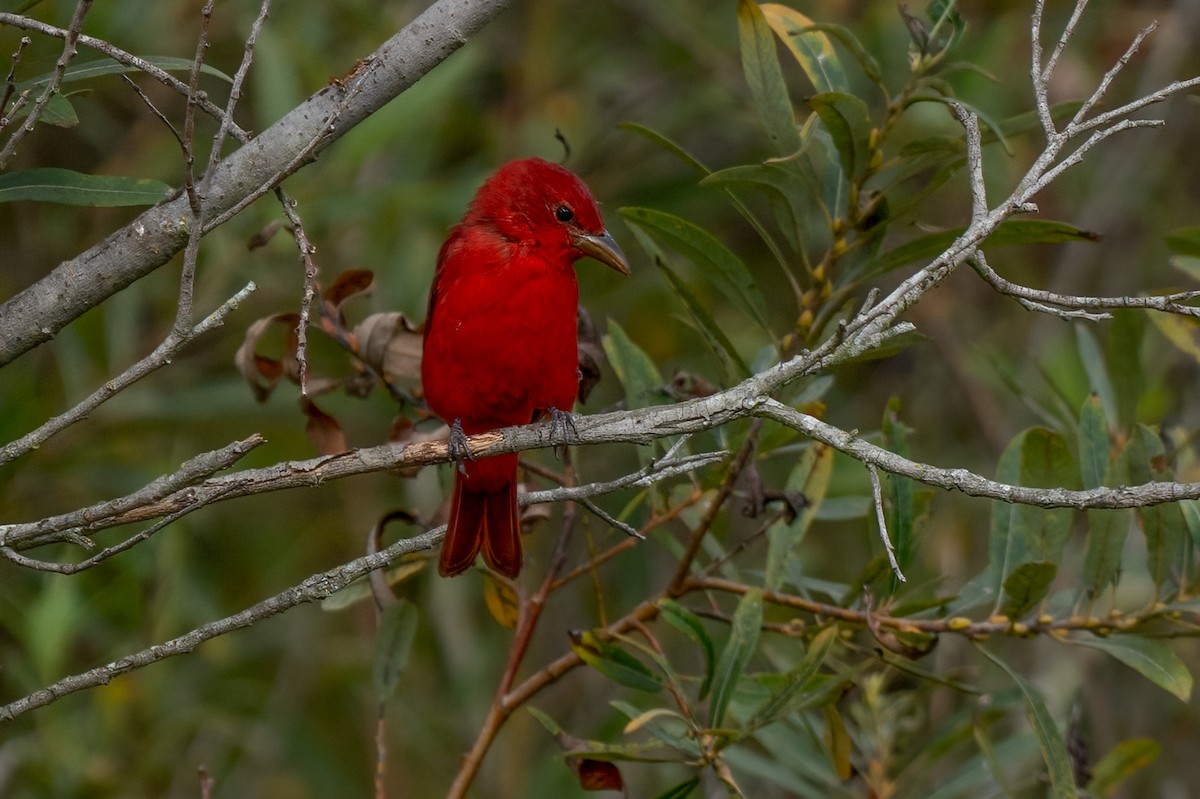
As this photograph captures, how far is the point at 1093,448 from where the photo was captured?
9.75 feet

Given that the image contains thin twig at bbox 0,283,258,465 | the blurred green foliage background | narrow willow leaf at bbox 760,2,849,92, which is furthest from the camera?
the blurred green foliage background

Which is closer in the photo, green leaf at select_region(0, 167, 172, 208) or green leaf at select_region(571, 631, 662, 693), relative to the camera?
green leaf at select_region(0, 167, 172, 208)

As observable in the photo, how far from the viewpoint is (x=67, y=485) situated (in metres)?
4.66

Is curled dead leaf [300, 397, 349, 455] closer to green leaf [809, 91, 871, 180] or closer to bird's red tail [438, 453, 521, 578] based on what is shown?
bird's red tail [438, 453, 521, 578]

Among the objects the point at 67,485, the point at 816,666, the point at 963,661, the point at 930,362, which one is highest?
the point at 67,485

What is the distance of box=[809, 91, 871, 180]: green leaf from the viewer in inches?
107

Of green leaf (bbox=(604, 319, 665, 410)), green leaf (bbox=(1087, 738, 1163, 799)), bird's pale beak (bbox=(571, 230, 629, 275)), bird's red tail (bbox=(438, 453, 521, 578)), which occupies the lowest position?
green leaf (bbox=(1087, 738, 1163, 799))

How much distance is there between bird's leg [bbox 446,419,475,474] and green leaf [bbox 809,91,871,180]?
3.11 ft

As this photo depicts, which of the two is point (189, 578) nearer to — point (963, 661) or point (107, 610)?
point (107, 610)

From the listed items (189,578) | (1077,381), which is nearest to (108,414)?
(189,578)

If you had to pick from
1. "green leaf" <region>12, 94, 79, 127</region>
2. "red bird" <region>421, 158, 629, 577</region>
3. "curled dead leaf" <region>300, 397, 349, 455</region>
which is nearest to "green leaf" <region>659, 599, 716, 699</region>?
"red bird" <region>421, 158, 629, 577</region>

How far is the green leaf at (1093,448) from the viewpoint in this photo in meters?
2.97

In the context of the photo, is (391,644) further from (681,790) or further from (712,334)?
(712,334)

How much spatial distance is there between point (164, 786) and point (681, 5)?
3.67 m
